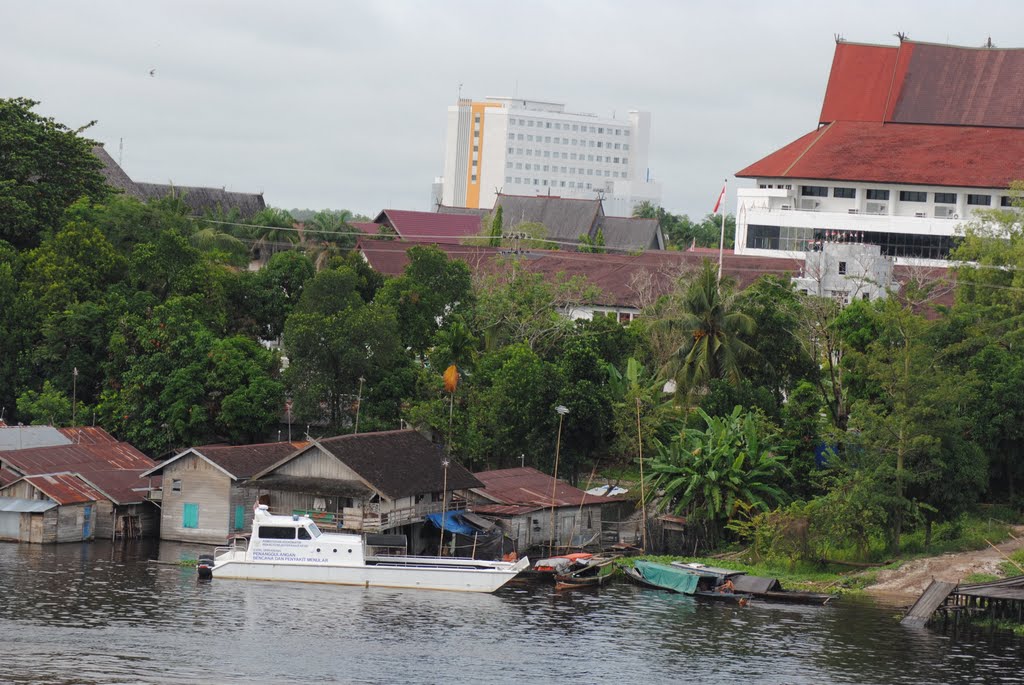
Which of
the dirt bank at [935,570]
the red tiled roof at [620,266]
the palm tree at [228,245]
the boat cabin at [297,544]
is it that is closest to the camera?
the boat cabin at [297,544]

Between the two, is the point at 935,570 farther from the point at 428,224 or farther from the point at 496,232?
the point at 428,224

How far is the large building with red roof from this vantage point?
92250mm

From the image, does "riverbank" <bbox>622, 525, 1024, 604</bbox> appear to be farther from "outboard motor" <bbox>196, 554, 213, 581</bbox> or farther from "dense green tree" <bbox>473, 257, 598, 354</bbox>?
"dense green tree" <bbox>473, 257, 598, 354</bbox>

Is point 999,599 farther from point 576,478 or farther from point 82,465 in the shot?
point 82,465

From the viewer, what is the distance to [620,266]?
90.0 meters

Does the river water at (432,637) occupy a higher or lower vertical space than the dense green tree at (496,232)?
lower

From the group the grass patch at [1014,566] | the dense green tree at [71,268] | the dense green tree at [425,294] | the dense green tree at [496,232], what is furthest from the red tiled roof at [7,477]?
the dense green tree at [496,232]

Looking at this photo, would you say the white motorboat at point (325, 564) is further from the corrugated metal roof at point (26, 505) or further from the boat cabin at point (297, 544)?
the corrugated metal roof at point (26, 505)

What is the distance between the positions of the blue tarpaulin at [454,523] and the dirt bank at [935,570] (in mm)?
14375

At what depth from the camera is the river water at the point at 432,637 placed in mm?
34375

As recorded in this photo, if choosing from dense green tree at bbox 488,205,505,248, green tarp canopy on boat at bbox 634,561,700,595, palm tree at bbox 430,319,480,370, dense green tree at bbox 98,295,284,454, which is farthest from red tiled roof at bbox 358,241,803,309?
green tarp canopy on boat at bbox 634,561,700,595

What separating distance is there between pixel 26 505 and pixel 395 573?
50.1ft

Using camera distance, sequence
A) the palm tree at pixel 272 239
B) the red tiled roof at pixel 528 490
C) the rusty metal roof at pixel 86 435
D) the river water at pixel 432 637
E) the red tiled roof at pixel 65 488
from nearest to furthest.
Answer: the river water at pixel 432 637 → the red tiled roof at pixel 65 488 → the red tiled roof at pixel 528 490 → the rusty metal roof at pixel 86 435 → the palm tree at pixel 272 239

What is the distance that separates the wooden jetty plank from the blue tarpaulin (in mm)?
16125
